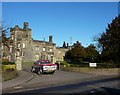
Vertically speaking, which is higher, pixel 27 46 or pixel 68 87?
pixel 27 46

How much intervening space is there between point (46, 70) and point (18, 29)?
139 feet

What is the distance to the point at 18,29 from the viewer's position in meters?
72.8

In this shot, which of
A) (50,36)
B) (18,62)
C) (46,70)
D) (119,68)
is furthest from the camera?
(50,36)

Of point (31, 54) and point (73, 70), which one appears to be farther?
point (31, 54)

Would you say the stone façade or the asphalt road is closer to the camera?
the asphalt road

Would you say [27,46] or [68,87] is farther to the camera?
[27,46]

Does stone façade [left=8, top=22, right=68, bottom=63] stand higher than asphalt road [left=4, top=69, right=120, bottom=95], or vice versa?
stone façade [left=8, top=22, right=68, bottom=63]

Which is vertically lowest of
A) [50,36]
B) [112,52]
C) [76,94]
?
[76,94]

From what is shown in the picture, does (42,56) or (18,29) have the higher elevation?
(18,29)

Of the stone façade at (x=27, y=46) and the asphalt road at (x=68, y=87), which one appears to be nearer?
the asphalt road at (x=68, y=87)

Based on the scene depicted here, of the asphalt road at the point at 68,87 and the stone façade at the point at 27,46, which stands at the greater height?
the stone façade at the point at 27,46

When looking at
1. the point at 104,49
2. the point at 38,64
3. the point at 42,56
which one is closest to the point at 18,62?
the point at 38,64

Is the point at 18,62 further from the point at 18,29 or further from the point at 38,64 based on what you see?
the point at 18,29

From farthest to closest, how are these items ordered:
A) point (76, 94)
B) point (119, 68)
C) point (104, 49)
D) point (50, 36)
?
point (50, 36) < point (104, 49) < point (119, 68) < point (76, 94)
